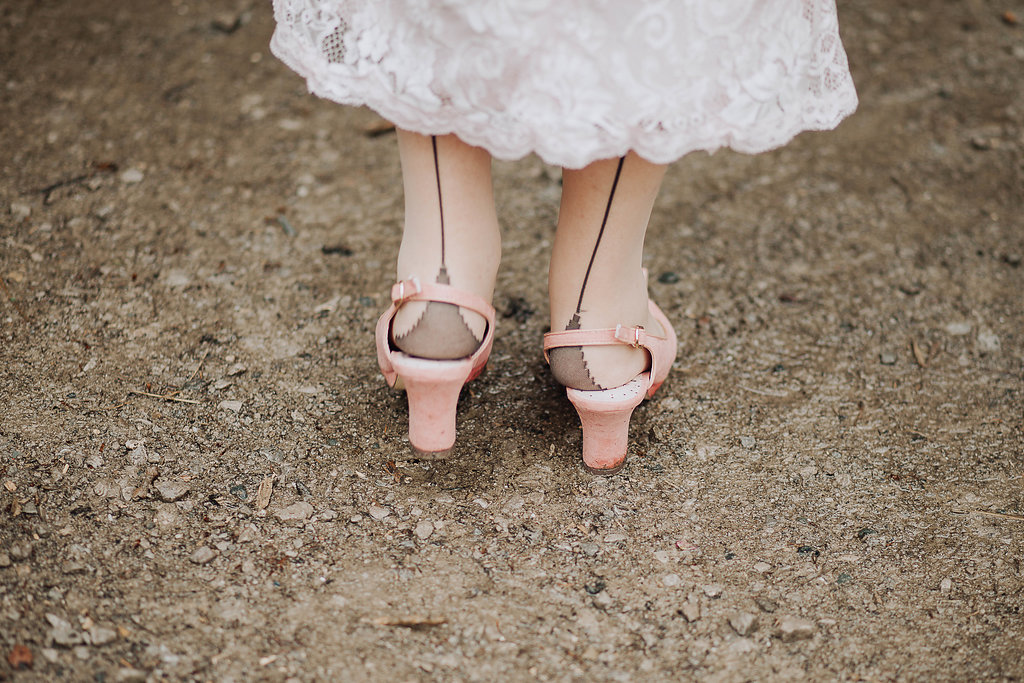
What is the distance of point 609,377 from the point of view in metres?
1.36

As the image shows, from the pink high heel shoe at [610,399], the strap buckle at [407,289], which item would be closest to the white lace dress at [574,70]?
the strap buckle at [407,289]

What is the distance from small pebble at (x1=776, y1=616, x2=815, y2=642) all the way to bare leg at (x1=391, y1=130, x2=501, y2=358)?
612mm

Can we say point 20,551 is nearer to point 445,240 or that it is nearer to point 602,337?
point 445,240

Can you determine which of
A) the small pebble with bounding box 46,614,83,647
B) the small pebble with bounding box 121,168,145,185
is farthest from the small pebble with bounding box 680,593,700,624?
the small pebble with bounding box 121,168,145,185

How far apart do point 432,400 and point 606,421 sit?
0.29 metres

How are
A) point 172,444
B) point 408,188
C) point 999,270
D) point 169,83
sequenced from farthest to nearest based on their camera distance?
point 169,83 < point 999,270 < point 172,444 < point 408,188

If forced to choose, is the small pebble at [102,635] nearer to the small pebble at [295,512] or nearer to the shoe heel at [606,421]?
the small pebble at [295,512]

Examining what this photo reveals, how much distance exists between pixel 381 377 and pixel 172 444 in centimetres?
39

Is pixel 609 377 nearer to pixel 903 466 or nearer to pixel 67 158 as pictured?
pixel 903 466

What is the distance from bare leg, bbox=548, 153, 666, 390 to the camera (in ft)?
4.00

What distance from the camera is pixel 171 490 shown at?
1.39m

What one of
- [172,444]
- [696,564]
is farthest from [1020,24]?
[172,444]

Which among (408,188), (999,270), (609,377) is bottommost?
(999,270)

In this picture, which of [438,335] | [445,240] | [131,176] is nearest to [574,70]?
[445,240]
